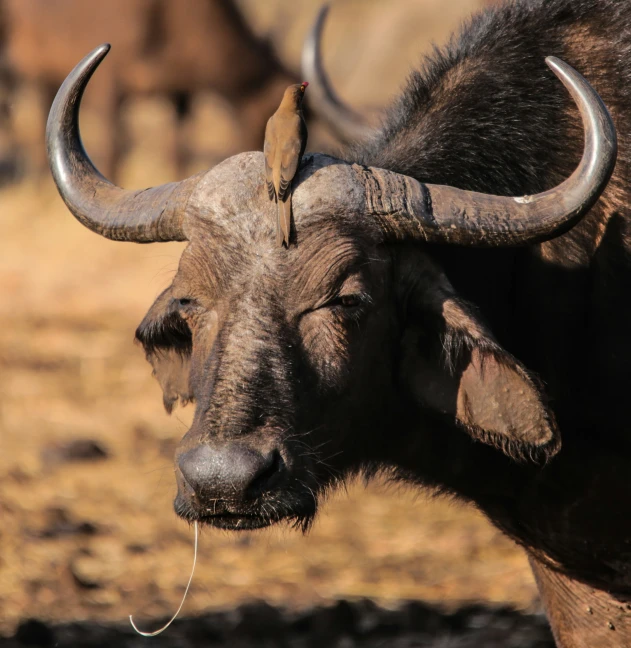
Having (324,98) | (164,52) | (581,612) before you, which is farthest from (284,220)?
(164,52)

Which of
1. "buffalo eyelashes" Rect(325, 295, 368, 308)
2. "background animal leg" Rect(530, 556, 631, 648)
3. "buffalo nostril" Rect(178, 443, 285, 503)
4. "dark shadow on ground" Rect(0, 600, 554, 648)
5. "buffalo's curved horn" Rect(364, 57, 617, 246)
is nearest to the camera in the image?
"buffalo nostril" Rect(178, 443, 285, 503)

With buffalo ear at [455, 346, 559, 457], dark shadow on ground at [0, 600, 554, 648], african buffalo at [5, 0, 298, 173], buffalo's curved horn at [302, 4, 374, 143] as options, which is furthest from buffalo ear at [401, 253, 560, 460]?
african buffalo at [5, 0, 298, 173]

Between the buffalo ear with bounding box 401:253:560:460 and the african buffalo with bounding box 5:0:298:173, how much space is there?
40.0ft

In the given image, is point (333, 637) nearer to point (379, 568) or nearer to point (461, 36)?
point (379, 568)

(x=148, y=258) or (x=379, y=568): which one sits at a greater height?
(x=379, y=568)

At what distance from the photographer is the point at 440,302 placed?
139 inches

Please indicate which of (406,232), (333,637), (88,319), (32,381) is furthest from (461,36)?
(88,319)

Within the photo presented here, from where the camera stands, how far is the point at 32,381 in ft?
31.0

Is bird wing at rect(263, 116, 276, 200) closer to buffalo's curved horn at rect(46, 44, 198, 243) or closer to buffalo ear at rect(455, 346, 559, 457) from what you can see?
buffalo's curved horn at rect(46, 44, 198, 243)

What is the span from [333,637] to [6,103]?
14604 mm

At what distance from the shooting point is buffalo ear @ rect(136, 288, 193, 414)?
3873 millimetres

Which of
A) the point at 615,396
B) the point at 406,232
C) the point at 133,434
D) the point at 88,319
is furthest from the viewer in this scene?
the point at 88,319

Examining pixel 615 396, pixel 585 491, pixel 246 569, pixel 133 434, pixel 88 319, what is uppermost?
pixel 615 396

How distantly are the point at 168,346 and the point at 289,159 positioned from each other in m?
1.08
